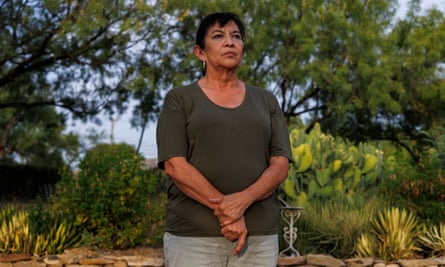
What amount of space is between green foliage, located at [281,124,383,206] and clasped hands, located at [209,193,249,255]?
6425mm

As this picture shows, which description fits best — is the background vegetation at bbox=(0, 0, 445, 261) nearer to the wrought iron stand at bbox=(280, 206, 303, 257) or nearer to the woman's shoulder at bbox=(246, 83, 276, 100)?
the wrought iron stand at bbox=(280, 206, 303, 257)

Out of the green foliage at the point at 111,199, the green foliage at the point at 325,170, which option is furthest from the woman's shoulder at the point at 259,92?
the green foliage at the point at 325,170

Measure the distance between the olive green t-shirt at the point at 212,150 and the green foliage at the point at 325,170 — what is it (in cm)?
629

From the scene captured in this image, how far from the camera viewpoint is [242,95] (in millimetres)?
2637

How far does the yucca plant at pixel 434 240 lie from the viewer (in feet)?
23.5

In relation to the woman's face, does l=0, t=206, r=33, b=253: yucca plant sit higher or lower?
lower

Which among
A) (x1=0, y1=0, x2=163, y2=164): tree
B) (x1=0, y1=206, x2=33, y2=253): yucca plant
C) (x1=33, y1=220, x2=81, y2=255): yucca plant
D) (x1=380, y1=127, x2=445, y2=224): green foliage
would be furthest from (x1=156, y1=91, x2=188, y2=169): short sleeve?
(x1=0, y1=0, x2=163, y2=164): tree

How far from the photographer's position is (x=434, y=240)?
7.31m

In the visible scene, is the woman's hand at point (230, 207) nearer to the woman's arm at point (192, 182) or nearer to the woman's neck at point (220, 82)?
the woman's arm at point (192, 182)

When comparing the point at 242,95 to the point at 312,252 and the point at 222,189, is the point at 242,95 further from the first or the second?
the point at 312,252

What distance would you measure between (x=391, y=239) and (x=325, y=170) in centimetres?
234

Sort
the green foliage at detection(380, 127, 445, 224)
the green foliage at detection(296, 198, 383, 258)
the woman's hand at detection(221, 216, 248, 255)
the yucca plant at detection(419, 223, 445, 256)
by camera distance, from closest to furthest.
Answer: the woman's hand at detection(221, 216, 248, 255), the yucca plant at detection(419, 223, 445, 256), the green foliage at detection(296, 198, 383, 258), the green foliage at detection(380, 127, 445, 224)

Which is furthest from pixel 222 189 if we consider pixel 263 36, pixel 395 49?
pixel 395 49

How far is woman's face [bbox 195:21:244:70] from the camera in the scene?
2598 millimetres
